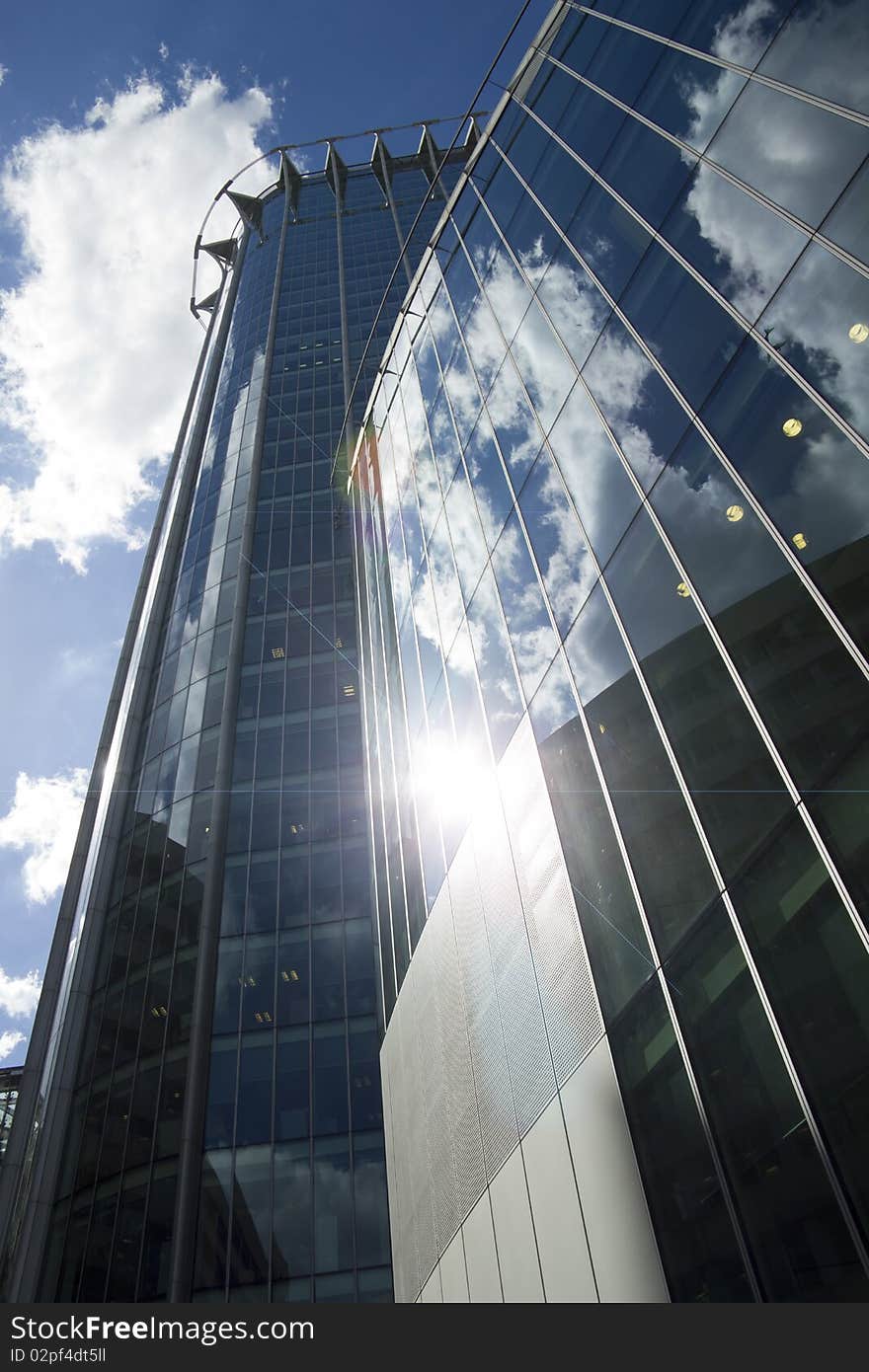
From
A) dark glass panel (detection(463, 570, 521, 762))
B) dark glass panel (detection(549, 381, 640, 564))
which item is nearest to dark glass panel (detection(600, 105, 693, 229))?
dark glass panel (detection(549, 381, 640, 564))

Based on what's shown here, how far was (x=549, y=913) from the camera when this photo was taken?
14.2 m

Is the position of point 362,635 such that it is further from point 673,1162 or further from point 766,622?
point 673,1162

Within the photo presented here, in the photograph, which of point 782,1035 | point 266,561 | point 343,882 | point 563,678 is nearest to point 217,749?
point 343,882

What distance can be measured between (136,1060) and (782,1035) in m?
30.5

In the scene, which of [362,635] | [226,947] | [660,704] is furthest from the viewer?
[362,635]

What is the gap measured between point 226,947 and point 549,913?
23.9 metres

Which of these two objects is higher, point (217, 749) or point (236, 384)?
point (236, 384)

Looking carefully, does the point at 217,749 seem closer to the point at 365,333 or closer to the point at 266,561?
the point at 266,561

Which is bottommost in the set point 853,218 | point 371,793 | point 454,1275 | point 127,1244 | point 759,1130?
point 759,1130

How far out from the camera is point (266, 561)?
161 ft

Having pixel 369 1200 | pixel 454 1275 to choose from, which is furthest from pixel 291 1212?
pixel 454 1275

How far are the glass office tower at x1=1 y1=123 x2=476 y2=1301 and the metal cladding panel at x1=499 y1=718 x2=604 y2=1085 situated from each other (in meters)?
19.1

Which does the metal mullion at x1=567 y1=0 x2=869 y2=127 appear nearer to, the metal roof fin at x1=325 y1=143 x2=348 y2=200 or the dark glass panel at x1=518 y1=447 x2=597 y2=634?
the dark glass panel at x1=518 y1=447 x2=597 y2=634

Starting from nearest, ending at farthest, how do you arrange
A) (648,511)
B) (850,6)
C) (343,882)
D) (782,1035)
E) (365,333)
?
1. (782,1035)
2. (850,6)
3. (648,511)
4. (343,882)
5. (365,333)
